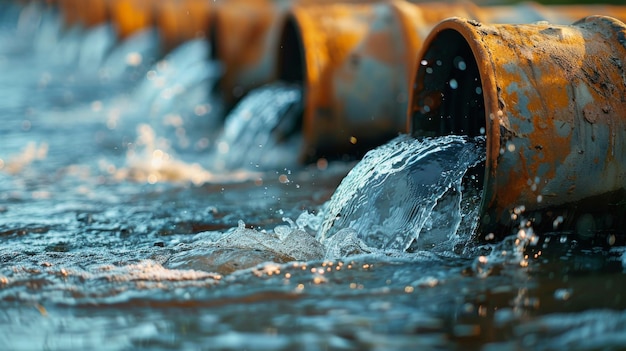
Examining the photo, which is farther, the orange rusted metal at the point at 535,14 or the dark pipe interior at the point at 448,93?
the orange rusted metal at the point at 535,14

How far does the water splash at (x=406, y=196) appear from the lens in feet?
11.9

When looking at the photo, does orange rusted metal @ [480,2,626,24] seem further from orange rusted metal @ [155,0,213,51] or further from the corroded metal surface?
orange rusted metal @ [155,0,213,51]

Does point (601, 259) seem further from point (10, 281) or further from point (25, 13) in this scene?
point (25, 13)

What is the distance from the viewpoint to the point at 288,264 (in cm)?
327

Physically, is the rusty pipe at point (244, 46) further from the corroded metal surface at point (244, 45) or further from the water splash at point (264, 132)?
the water splash at point (264, 132)

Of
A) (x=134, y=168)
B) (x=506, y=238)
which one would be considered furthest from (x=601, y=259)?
(x=134, y=168)

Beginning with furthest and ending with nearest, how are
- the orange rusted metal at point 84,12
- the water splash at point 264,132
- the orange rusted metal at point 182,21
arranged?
the orange rusted metal at point 84,12
the orange rusted metal at point 182,21
the water splash at point 264,132

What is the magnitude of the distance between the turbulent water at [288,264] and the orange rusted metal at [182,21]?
15.8ft

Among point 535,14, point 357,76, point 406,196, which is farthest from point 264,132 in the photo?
point 406,196

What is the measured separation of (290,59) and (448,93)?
347 cm

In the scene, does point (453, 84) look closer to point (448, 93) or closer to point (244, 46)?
point (448, 93)

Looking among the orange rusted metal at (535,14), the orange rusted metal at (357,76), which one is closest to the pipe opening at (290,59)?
the orange rusted metal at (357,76)

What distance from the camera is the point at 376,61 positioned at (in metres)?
6.04

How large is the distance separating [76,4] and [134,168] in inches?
524
